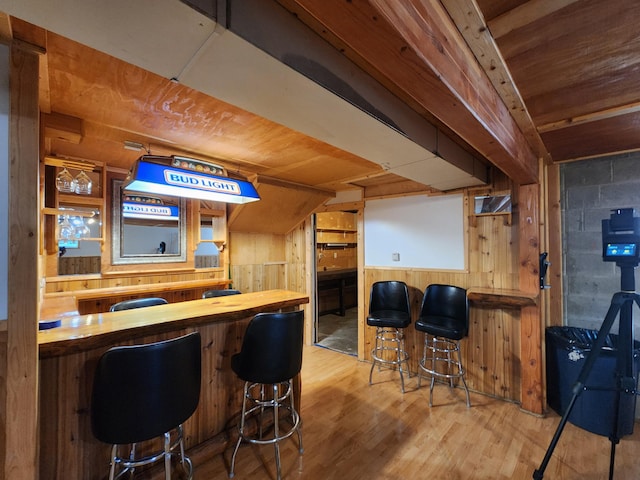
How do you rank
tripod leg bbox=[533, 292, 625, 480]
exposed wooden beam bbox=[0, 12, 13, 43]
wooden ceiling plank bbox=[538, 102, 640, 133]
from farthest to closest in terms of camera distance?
wooden ceiling plank bbox=[538, 102, 640, 133] < tripod leg bbox=[533, 292, 625, 480] < exposed wooden beam bbox=[0, 12, 13, 43]

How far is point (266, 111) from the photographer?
1273 millimetres

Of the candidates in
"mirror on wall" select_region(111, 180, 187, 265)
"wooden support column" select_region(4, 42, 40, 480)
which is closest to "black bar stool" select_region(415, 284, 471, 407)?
"wooden support column" select_region(4, 42, 40, 480)

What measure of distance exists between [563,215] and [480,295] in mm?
1127

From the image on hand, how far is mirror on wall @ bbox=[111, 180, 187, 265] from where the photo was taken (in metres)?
3.04

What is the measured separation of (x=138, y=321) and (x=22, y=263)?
662mm

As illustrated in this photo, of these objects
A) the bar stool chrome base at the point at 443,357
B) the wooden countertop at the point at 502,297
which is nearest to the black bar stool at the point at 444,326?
the bar stool chrome base at the point at 443,357

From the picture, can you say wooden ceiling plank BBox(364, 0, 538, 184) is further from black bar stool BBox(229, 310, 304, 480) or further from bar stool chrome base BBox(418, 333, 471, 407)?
bar stool chrome base BBox(418, 333, 471, 407)

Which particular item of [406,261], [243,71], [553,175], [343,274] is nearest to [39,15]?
[243,71]

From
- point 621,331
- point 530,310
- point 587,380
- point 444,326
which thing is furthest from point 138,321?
point 587,380

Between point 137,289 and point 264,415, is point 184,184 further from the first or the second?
point 264,415

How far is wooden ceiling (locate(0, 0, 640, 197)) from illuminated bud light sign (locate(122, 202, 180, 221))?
82 centimetres

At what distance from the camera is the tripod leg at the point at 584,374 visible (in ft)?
4.72

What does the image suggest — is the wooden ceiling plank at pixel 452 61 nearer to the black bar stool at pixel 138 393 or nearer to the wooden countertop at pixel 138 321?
the black bar stool at pixel 138 393

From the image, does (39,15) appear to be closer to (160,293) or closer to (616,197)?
(160,293)
